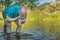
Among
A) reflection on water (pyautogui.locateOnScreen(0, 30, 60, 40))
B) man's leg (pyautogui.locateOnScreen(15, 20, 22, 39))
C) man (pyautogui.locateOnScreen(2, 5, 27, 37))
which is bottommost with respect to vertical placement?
reflection on water (pyautogui.locateOnScreen(0, 30, 60, 40))

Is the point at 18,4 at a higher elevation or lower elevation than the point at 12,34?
higher

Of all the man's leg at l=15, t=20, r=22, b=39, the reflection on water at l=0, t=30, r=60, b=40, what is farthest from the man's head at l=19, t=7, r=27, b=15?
the reflection on water at l=0, t=30, r=60, b=40

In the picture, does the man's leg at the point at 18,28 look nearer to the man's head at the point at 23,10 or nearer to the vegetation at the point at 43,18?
Result: the vegetation at the point at 43,18

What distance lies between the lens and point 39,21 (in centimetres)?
680

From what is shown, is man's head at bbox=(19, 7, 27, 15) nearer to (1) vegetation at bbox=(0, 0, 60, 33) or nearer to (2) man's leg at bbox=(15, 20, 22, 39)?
(1) vegetation at bbox=(0, 0, 60, 33)

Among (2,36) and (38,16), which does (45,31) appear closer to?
(38,16)

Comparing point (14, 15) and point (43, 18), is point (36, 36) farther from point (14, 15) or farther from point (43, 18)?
point (14, 15)

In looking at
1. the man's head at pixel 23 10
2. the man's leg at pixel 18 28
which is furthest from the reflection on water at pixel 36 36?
the man's head at pixel 23 10

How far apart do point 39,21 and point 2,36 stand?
0.85 meters

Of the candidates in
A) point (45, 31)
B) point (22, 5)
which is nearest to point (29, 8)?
point (22, 5)

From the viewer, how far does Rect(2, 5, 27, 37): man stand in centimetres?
674

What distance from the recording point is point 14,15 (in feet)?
22.1

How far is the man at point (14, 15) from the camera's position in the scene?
6738 mm

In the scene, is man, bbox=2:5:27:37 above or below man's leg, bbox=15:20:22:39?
above
